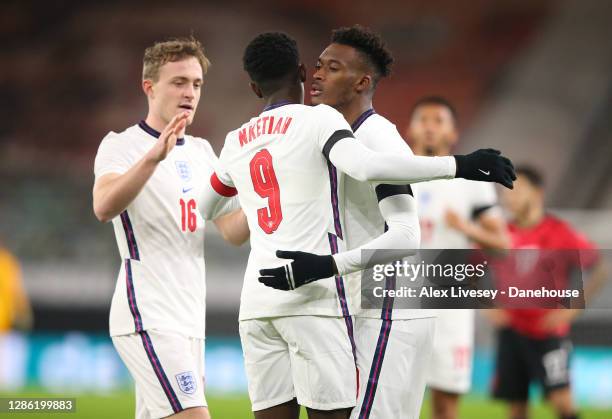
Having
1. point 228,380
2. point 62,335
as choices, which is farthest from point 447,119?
point 62,335

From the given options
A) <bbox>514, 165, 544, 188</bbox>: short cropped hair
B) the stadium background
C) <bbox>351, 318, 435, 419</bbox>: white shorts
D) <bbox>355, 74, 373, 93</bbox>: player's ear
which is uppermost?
the stadium background

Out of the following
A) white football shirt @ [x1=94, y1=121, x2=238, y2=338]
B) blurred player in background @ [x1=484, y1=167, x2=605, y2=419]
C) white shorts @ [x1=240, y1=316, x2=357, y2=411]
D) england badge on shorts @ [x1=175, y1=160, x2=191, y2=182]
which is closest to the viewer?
white shorts @ [x1=240, y1=316, x2=357, y2=411]

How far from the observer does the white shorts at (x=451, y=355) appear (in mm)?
5676

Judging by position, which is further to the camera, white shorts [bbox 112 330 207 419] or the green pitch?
the green pitch

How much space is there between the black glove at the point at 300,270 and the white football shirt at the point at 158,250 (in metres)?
0.96

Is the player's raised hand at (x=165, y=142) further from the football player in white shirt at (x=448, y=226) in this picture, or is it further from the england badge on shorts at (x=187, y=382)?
the football player in white shirt at (x=448, y=226)

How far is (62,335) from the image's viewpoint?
37.8 feet

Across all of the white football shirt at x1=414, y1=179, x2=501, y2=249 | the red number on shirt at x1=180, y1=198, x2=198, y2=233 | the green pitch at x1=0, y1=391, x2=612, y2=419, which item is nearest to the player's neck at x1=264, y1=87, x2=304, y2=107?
the red number on shirt at x1=180, y1=198, x2=198, y2=233

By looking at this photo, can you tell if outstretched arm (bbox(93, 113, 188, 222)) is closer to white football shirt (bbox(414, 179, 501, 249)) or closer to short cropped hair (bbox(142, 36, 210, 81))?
short cropped hair (bbox(142, 36, 210, 81))

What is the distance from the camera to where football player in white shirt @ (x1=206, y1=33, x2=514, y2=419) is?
309cm

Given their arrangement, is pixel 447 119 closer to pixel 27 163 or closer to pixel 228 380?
pixel 228 380

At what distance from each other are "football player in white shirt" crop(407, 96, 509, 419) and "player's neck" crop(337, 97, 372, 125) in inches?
96.0

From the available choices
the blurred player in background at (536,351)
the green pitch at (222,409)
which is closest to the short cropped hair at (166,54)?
the blurred player in background at (536,351)

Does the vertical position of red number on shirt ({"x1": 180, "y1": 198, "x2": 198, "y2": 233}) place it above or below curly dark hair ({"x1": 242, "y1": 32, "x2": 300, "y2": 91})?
below
